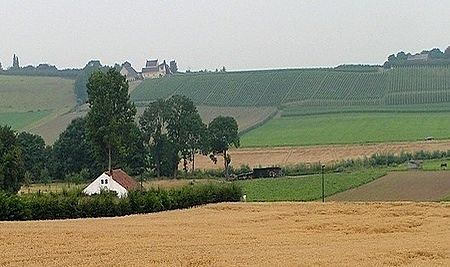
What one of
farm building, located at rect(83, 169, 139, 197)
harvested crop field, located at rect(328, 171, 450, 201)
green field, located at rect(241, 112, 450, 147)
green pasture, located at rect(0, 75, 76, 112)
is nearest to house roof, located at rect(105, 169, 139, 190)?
farm building, located at rect(83, 169, 139, 197)

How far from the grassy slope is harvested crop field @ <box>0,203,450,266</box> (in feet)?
262

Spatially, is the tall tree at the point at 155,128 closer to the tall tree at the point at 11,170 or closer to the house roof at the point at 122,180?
the house roof at the point at 122,180

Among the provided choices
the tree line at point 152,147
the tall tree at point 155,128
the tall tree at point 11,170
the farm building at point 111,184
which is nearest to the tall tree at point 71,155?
the tree line at point 152,147

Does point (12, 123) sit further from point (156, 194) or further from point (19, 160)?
point (156, 194)

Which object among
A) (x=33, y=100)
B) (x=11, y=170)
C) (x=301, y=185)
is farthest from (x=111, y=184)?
(x=33, y=100)

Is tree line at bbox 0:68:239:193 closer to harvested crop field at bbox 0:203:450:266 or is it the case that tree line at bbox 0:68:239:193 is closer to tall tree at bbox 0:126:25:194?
tall tree at bbox 0:126:25:194

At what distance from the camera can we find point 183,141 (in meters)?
85.1

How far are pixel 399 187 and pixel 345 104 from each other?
58.0 metres

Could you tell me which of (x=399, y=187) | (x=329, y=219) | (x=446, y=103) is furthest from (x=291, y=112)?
(x=329, y=219)

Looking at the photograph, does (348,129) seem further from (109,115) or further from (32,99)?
(32,99)

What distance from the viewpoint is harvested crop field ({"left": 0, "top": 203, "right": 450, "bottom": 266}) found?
2412 cm

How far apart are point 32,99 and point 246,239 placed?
4335 inches

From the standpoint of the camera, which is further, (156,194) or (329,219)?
(156,194)

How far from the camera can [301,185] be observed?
66.2m
